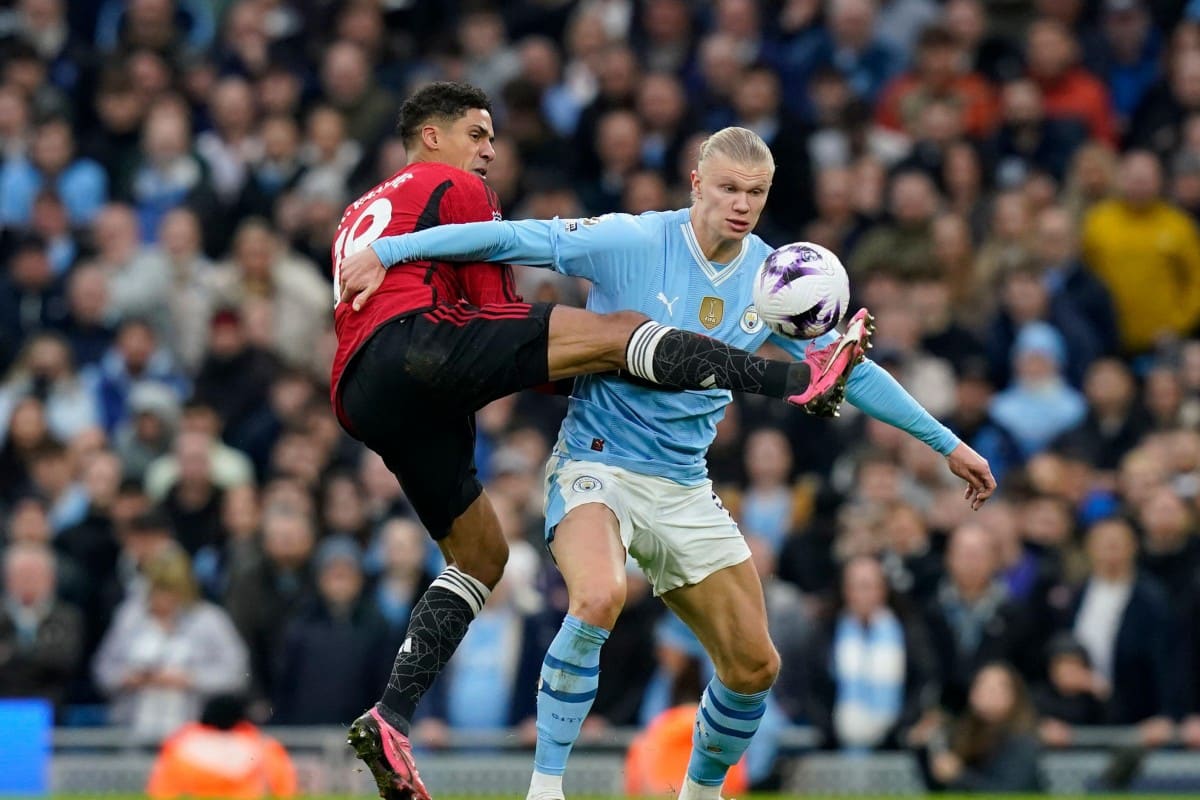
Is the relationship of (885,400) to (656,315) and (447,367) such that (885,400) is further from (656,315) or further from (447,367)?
(447,367)

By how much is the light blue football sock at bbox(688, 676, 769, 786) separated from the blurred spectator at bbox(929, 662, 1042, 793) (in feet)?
13.4

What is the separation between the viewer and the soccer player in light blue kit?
8.91 m

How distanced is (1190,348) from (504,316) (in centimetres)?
792

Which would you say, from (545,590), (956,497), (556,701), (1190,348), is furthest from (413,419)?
(1190,348)

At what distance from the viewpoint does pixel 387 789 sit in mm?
8609

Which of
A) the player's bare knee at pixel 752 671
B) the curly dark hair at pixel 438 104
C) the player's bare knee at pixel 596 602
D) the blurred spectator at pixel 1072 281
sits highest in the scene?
the curly dark hair at pixel 438 104

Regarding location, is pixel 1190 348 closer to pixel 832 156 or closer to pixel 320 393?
pixel 832 156

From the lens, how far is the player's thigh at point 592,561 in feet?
28.4

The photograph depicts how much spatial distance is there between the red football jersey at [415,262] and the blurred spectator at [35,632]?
6.13 meters

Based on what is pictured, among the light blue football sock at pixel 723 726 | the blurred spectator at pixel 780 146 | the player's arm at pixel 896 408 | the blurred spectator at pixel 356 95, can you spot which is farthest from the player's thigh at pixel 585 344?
the blurred spectator at pixel 356 95

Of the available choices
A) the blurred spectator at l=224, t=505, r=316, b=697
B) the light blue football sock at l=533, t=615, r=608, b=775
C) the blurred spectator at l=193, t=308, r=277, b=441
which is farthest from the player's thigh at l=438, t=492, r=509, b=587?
the blurred spectator at l=193, t=308, r=277, b=441

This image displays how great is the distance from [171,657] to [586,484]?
588cm

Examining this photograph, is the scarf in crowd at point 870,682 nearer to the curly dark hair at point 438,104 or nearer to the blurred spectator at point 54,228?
the curly dark hair at point 438,104

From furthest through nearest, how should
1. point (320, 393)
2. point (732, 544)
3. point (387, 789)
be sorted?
point (320, 393)
point (732, 544)
point (387, 789)
